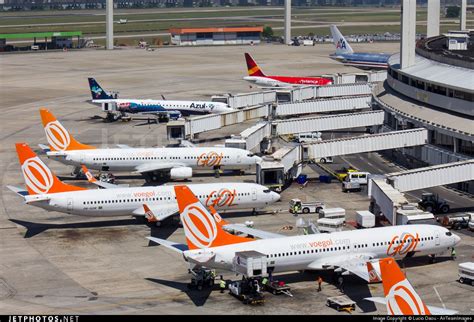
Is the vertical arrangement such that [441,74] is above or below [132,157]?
above

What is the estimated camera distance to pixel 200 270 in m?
70.7

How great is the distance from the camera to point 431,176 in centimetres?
9650

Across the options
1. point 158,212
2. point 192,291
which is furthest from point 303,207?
point 192,291

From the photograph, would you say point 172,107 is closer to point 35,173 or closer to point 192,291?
→ point 35,173

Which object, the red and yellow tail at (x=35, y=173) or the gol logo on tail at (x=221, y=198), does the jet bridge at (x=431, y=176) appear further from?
the red and yellow tail at (x=35, y=173)

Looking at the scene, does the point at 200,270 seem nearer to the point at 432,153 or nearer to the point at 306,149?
the point at 306,149

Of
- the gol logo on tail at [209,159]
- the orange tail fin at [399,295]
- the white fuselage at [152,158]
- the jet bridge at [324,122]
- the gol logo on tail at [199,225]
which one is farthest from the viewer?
the jet bridge at [324,122]

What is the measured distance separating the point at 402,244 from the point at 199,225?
1793 centimetres

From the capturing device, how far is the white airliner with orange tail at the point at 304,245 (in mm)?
67500

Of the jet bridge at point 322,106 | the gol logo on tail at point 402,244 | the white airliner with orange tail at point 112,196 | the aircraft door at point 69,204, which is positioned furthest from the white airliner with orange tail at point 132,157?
the jet bridge at point 322,106

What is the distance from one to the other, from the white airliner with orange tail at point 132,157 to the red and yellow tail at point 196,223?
41.5 metres

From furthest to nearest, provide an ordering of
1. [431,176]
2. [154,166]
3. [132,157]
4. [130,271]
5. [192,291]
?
[132,157], [154,166], [431,176], [130,271], [192,291]

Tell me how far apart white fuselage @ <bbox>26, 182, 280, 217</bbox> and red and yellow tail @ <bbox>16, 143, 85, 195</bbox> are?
30.6 inches

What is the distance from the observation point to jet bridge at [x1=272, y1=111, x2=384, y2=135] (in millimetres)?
132875
